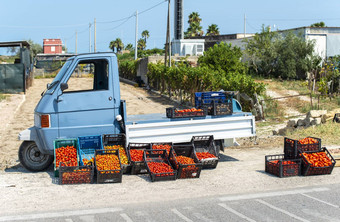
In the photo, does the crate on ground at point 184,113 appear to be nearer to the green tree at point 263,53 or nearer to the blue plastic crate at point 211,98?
the blue plastic crate at point 211,98

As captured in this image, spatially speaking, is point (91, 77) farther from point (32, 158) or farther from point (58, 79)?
point (32, 158)

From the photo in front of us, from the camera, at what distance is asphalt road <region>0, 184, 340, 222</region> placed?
701 cm

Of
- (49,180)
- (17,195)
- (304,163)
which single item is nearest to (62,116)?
(49,180)

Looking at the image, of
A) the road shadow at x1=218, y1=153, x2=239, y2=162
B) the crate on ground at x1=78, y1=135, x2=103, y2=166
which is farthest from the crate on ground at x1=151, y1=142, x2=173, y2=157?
the road shadow at x1=218, y1=153, x2=239, y2=162

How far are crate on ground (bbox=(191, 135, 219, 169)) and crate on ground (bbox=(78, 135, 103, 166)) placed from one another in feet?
7.16

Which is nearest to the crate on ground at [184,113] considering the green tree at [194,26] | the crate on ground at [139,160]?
the crate on ground at [139,160]

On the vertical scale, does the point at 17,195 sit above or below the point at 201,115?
below

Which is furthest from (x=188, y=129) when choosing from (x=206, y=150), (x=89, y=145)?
(x=89, y=145)

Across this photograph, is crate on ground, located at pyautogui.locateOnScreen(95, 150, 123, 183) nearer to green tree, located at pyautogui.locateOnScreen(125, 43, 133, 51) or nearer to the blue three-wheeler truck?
the blue three-wheeler truck

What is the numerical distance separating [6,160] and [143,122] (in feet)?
13.9

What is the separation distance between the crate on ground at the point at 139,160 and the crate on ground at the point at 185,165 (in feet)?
2.10

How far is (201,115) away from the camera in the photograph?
1089 cm

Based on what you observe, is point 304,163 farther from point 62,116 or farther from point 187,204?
point 62,116

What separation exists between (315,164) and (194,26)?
82.9 metres
